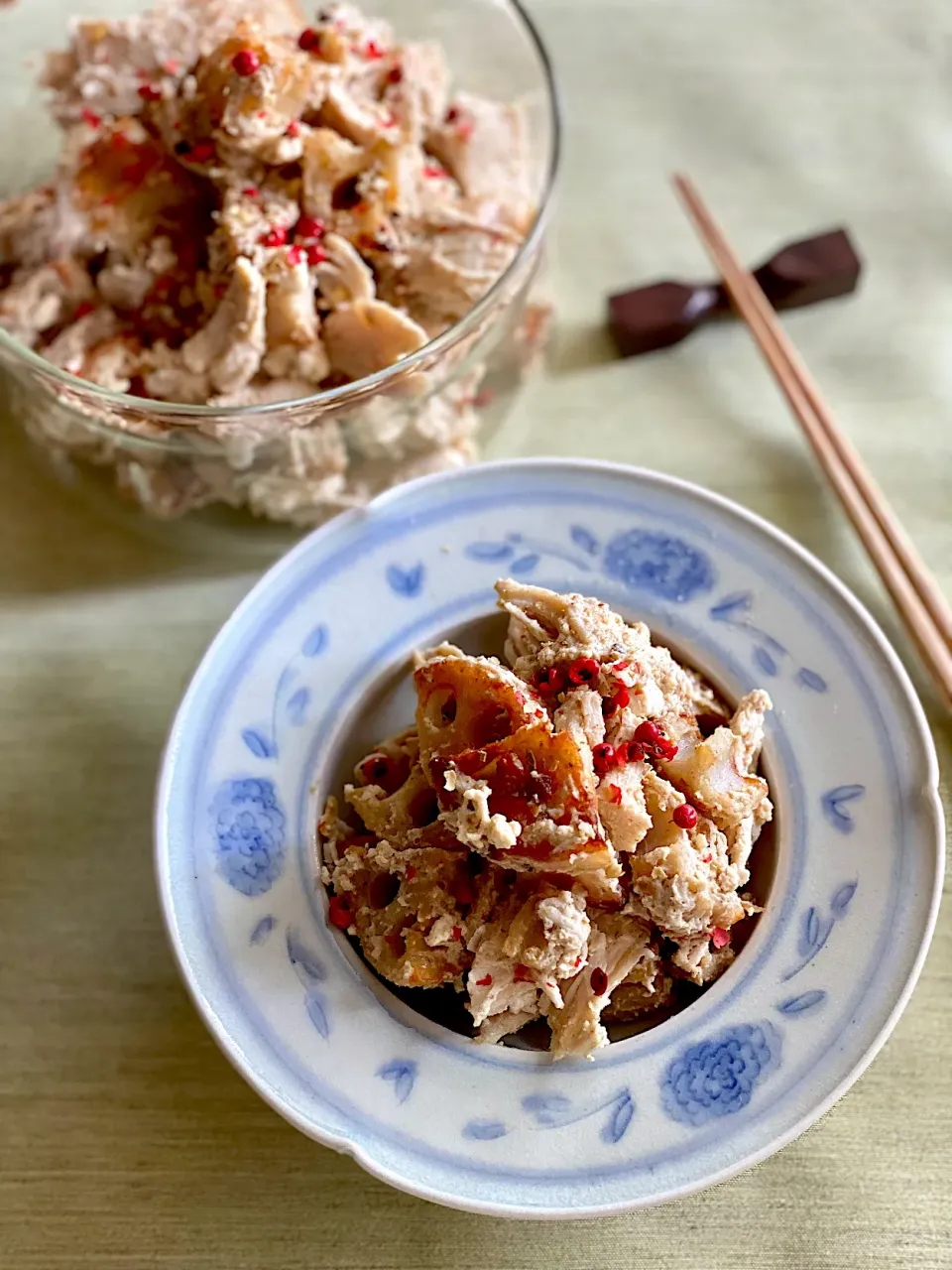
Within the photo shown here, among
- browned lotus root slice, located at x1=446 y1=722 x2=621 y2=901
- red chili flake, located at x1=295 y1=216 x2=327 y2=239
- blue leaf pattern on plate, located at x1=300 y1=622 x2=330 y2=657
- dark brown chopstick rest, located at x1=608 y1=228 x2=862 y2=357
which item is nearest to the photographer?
browned lotus root slice, located at x1=446 y1=722 x2=621 y2=901

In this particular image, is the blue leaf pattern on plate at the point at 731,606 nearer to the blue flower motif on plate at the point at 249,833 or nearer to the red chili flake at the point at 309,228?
the blue flower motif on plate at the point at 249,833

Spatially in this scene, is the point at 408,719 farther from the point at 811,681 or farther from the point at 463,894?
the point at 811,681

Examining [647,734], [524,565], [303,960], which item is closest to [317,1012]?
[303,960]

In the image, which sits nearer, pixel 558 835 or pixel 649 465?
pixel 558 835

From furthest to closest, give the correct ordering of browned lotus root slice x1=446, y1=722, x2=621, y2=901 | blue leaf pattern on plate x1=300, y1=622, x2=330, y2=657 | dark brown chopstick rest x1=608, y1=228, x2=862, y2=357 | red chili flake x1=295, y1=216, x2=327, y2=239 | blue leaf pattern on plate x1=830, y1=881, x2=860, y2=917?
dark brown chopstick rest x1=608, y1=228, x2=862, y2=357 → red chili flake x1=295, y1=216, x2=327, y2=239 → blue leaf pattern on plate x1=300, y1=622, x2=330, y2=657 → blue leaf pattern on plate x1=830, y1=881, x2=860, y2=917 → browned lotus root slice x1=446, y1=722, x2=621, y2=901

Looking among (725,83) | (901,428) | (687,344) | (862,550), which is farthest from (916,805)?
(725,83)

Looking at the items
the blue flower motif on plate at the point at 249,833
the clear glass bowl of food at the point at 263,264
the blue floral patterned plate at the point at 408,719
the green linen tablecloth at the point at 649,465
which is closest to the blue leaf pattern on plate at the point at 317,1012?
the blue floral patterned plate at the point at 408,719

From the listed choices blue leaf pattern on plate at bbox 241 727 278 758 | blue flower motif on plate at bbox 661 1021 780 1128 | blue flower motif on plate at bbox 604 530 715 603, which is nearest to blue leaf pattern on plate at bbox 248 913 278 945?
blue leaf pattern on plate at bbox 241 727 278 758

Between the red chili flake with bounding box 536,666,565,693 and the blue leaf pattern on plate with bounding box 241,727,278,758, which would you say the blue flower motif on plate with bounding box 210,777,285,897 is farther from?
the red chili flake with bounding box 536,666,565,693
